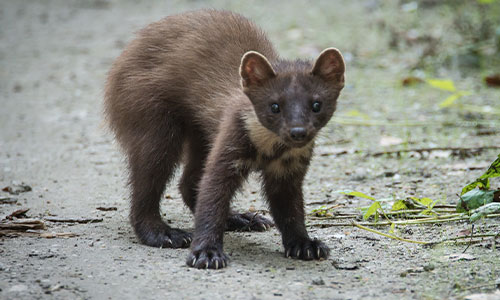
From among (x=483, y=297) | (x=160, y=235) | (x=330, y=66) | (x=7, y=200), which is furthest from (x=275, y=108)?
(x=7, y=200)

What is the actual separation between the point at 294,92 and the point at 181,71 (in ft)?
4.26

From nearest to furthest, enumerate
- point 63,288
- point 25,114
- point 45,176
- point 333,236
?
point 63,288 < point 333,236 < point 45,176 < point 25,114

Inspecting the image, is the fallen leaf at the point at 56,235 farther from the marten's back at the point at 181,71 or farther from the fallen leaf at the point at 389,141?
the fallen leaf at the point at 389,141

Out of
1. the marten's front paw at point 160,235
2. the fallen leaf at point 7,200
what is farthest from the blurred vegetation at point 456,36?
the fallen leaf at point 7,200

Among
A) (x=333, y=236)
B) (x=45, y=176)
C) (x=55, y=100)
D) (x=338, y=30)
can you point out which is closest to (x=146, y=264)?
(x=333, y=236)

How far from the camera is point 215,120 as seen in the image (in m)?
5.24

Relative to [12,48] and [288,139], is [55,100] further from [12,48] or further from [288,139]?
[288,139]

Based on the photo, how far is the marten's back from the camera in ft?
17.6

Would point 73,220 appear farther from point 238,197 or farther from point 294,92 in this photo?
point 294,92

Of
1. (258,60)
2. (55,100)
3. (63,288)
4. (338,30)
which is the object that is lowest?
(63,288)

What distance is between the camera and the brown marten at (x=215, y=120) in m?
4.60

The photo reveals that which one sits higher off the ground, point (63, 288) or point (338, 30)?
point (338, 30)

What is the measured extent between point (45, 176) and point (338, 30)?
7.62 m

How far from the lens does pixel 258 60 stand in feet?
15.3
